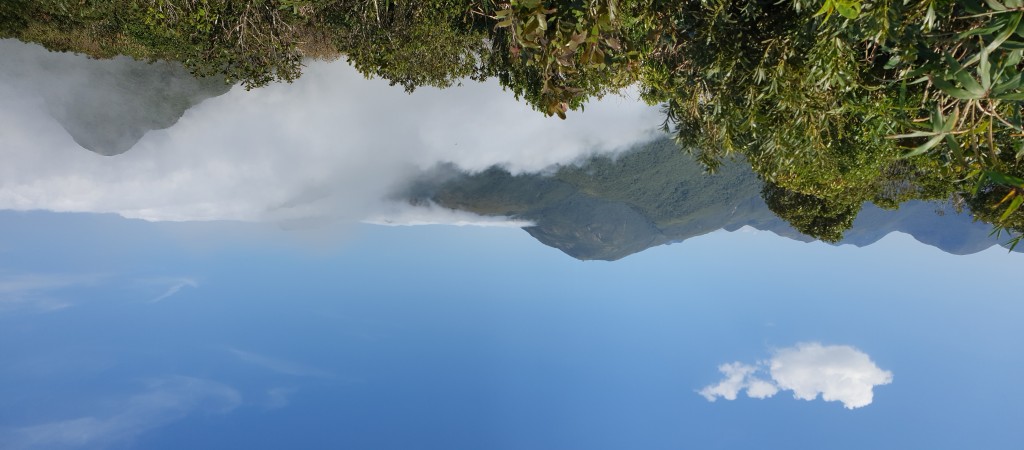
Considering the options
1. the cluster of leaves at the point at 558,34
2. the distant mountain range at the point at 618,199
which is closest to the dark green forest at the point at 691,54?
the cluster of leaves at the point at 558,34

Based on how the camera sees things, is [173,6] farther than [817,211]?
No

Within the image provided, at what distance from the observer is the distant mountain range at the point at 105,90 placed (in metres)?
15.6

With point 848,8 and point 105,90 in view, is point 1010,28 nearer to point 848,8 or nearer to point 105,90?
point 848,8

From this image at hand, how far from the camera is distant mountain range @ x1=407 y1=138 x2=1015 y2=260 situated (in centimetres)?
3247

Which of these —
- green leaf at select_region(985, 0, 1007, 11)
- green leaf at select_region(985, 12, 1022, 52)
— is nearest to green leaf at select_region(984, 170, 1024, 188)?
green leaf at select_region(985, 12, 1022, 52)

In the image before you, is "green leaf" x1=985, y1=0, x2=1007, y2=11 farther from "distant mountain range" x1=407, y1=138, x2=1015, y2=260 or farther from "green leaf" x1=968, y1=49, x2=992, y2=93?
"distant mountain range" x1=407, y1=138, x2=1015, y2=260

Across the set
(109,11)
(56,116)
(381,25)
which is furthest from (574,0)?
(56,116)

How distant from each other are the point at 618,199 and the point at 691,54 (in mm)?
28517

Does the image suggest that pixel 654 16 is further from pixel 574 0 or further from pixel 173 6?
pixel 173 6

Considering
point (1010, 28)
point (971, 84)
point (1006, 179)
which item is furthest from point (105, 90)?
point (1006, 179)

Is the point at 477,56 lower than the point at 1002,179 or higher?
higher

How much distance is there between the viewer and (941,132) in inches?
131

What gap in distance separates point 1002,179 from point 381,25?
11980mm

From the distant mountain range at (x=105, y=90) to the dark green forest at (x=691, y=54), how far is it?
104 inches
